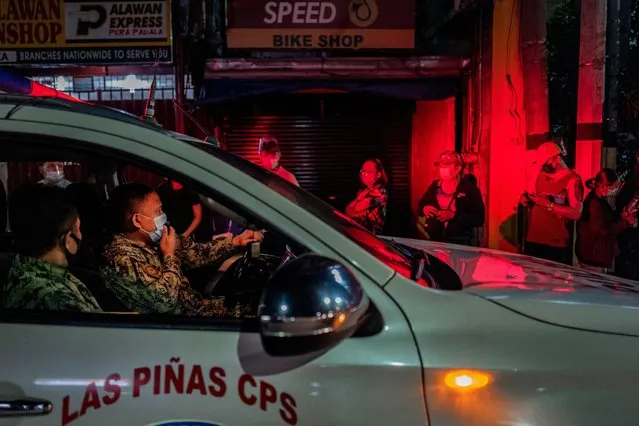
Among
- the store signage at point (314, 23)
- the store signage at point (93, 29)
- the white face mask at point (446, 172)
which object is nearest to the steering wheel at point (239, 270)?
the white face mask at point (446, 172)

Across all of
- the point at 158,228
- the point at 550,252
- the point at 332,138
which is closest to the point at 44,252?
the point at 158,228

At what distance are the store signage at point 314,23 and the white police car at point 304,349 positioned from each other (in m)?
6.64

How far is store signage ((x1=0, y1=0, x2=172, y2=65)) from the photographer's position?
838 centimetres

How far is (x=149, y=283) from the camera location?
256cm

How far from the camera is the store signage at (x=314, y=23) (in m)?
8.41

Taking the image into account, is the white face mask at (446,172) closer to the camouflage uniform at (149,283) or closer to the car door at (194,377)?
the camouflage uniform at (149,283)

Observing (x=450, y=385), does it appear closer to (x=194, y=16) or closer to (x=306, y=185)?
(x=194, y=16)

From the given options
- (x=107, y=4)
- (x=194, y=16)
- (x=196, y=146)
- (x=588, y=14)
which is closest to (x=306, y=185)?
(x=194, y=16)

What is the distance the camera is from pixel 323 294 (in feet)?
5.67

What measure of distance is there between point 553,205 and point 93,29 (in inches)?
230

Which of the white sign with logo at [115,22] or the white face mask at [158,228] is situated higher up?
the white sign with logo at [115,22]

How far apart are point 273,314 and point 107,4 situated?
764 cm

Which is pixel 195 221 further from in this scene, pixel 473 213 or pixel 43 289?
pixel 473 213

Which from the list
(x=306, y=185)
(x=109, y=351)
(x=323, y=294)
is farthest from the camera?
(x=306, y=185)
